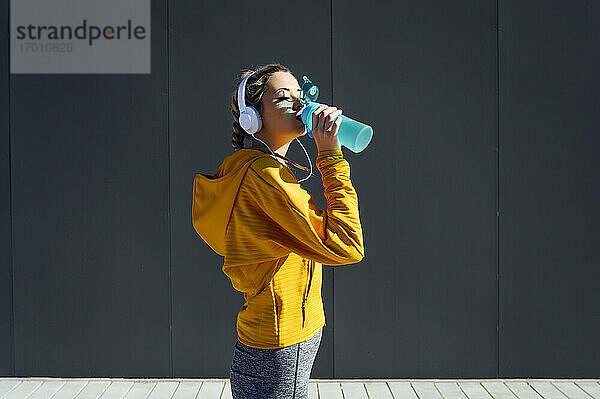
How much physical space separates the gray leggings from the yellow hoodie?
0.02m

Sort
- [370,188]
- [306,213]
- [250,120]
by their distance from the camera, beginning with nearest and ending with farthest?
1. [306,213]
2. [250,120]
3. [370,188]

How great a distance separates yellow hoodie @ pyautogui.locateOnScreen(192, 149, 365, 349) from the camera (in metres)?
1.47

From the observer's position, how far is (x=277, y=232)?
4.98ft

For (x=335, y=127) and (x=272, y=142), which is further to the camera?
(x=272, y=142)

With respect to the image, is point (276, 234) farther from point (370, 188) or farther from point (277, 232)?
point (370, 188)

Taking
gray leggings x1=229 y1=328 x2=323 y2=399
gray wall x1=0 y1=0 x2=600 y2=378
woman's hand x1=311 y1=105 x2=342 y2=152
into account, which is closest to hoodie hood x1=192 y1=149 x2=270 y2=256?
woman's hand x1=311 y1=105 x2=342 y2=152

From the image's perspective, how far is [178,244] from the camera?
11.9 feet

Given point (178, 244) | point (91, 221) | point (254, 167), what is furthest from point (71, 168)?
point (254, 167)

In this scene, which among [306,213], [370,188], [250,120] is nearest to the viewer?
[306,213]

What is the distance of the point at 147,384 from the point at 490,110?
7.65 ft

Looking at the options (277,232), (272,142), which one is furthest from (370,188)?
(277,232)

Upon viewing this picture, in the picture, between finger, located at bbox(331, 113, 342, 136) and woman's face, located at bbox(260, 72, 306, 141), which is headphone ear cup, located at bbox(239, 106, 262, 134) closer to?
woman's face, located at bbox(260, 72, 306, 141)

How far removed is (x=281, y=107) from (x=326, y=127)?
0.14m

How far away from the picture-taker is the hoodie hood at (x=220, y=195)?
1.52m
